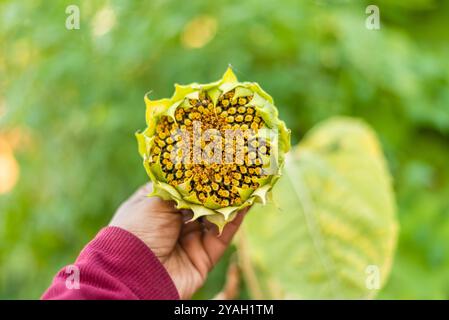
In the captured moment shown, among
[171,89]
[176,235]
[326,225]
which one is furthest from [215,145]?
[171,89]

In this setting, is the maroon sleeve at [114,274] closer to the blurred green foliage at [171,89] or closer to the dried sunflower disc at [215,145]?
the dried sunflower disc at [215,145]

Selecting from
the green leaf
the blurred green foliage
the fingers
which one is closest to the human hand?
the fingers

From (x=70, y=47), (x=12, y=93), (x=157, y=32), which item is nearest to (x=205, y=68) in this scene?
(x=157, y=32)

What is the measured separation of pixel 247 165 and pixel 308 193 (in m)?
0.54

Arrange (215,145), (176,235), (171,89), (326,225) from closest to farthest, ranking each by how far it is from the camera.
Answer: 1. (215,145)
2. (176,235)
3. (326,225)
4. (171,89)

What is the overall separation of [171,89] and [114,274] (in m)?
0.67

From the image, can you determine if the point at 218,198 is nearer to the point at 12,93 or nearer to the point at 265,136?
the point at 265,136

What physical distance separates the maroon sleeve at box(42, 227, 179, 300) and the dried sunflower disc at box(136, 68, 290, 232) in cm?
13

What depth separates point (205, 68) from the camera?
4.61 ft

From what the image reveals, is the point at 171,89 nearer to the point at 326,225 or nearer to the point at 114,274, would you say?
the point at 326,225

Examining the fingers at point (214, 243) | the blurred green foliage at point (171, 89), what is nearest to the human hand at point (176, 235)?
the fingers at point (214, 243)

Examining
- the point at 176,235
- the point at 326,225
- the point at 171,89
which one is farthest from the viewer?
the point at 171,89

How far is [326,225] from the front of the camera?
1.21 meters

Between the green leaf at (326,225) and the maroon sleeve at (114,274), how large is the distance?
1.10 ft
